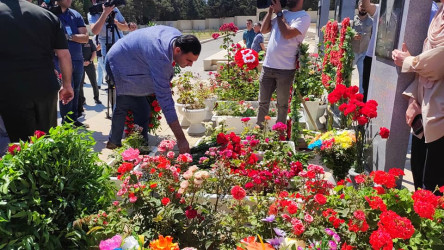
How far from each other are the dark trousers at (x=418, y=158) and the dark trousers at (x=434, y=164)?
12 centimetres

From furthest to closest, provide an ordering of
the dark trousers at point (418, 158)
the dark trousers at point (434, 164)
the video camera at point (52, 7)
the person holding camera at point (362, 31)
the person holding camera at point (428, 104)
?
the person holding camera at point (362, 31), the video camera at point (52, 7), the dark trousers at point (418, 158), the dark trousers at point (434, 164), the person holding camera at point (428, 104)

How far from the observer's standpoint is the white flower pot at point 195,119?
489cm

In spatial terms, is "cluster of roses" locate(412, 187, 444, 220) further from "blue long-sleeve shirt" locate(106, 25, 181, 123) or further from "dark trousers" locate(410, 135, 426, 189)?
"blue long-sleeve shirt" locate(106, 25, 181, 123)

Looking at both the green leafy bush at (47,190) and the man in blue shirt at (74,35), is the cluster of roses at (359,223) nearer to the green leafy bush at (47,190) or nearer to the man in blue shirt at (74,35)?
the green leafy bush at (47,190)

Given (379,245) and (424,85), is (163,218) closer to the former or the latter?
(379,245)

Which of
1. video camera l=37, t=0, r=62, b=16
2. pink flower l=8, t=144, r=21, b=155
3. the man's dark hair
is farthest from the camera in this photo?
video camera l=37, t=0, r=62, b=16

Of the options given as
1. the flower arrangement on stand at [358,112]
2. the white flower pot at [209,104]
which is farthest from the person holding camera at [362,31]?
the flower arrangement on stand at [358,112]

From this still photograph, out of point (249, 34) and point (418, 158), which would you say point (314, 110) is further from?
point (249, 34)

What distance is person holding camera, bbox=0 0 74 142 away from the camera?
251 centimetres

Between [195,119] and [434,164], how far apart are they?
→ 3186mm

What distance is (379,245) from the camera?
134 cm

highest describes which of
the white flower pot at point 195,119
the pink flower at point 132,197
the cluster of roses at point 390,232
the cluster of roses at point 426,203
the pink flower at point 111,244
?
the cluster of roses at point 426,203

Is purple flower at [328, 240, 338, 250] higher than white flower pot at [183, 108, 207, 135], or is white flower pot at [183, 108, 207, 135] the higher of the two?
purple flower at [328, 240, 338, 250]

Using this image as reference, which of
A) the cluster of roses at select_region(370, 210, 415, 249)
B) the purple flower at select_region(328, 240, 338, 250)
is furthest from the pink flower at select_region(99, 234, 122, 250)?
the cluster of roses at select_region(370, 210, 415, 249)
